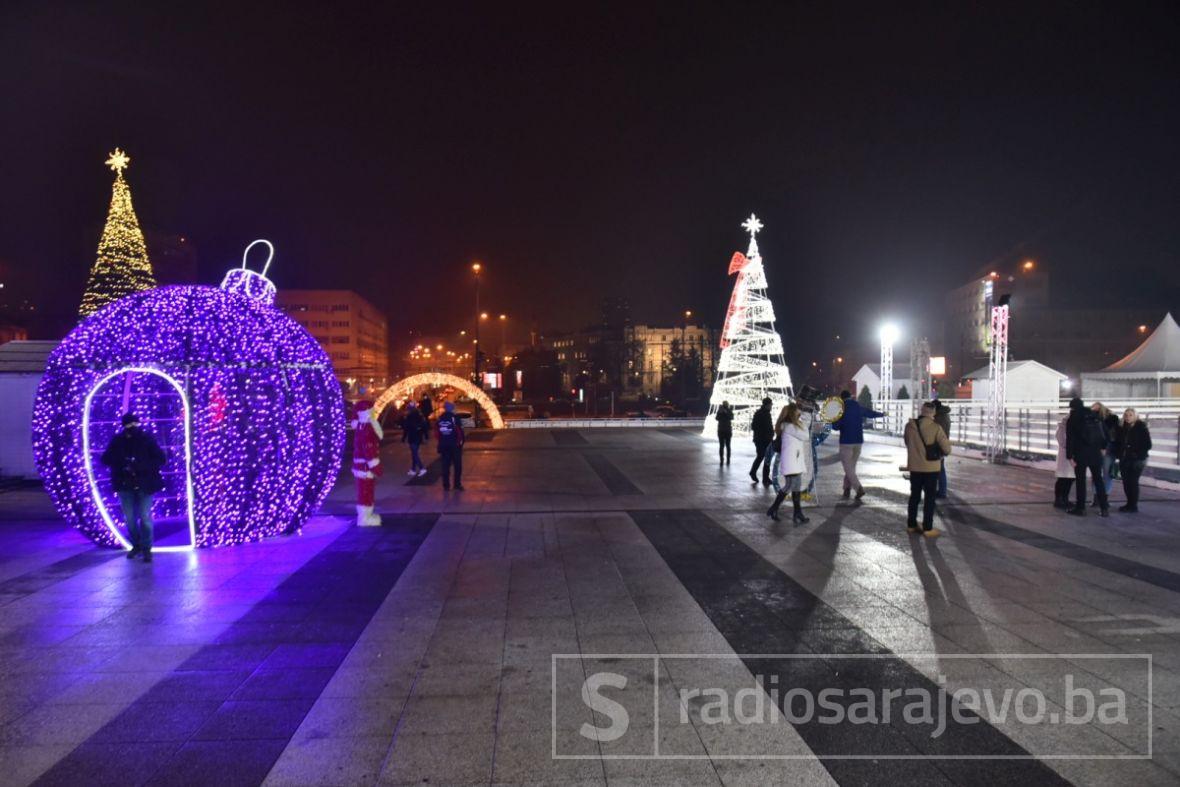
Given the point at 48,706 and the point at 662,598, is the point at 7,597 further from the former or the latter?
the point at 662,598

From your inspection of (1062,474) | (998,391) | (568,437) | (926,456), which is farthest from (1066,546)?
(568,437)

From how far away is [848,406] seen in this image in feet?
37.3

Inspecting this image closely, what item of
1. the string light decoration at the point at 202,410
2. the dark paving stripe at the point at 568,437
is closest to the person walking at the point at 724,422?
the dark paving stripe at the point at 568,437

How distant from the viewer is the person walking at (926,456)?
27.4 ft

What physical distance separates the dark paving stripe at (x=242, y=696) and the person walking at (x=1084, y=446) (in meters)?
9.33

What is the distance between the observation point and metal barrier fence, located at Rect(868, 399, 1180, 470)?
604 inches

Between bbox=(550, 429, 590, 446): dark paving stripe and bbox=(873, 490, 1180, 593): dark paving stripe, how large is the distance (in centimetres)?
1360

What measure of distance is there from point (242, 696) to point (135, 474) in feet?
14.2

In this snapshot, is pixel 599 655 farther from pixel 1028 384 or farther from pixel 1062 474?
pixel 1028 384

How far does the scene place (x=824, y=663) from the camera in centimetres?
477

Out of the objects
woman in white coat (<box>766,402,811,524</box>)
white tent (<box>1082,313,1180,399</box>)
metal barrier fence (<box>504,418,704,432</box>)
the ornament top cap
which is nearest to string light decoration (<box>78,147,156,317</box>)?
the ornament top cap

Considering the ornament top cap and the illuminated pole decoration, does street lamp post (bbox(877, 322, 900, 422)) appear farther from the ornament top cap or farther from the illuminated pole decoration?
the ornament top cap

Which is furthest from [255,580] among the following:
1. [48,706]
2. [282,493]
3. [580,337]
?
[580,337]

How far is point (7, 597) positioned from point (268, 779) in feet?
15.8
